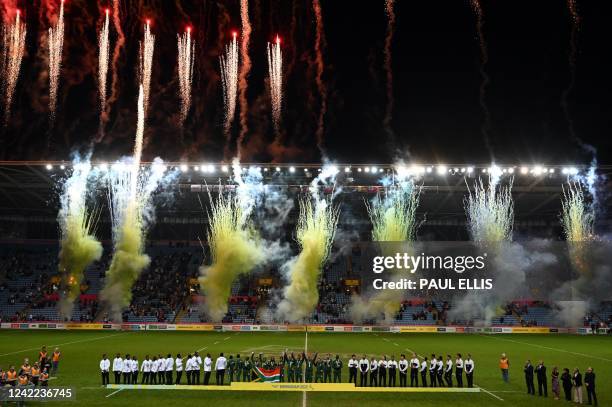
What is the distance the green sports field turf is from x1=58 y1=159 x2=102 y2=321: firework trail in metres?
10.3

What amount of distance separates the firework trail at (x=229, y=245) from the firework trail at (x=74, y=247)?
1227 cm

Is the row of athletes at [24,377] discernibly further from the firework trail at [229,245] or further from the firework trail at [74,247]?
the firework trail at [74,247]

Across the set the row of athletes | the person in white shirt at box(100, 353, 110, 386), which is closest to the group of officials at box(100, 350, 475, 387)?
the person in white shirt at box(100, 353, 110, 386)

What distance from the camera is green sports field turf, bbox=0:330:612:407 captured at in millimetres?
20062

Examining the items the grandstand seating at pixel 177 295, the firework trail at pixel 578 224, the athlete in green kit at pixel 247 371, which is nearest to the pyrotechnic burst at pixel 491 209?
the firework trail at pixel 578 224

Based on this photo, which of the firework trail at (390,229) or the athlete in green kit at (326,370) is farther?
the firework trail at (390,229)

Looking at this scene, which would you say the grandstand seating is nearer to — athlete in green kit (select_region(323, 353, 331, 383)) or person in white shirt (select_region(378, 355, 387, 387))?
athlete in green kit (select_region(323, 353, 331, 383))

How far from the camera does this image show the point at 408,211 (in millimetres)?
59750

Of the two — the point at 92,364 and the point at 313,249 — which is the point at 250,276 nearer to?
the point at 313,249

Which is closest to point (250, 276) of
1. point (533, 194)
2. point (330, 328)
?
point (330, 328)

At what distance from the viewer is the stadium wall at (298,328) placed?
52750 millimetres

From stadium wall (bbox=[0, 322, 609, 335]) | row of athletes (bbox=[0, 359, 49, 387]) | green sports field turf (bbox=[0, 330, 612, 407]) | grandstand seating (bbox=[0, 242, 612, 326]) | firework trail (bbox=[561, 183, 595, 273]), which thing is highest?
firework trail (bbox=[561, 183, 595, 273])

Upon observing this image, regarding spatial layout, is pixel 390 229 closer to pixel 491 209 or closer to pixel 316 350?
pixel 491 209

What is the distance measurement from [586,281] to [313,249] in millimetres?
27310
